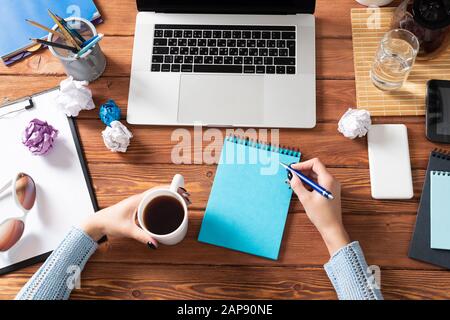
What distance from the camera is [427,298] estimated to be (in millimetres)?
874

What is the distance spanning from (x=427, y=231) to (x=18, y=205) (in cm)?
84

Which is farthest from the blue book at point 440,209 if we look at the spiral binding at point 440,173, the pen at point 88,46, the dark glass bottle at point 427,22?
the pen at point 88,46

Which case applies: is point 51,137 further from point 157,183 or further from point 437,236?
point 437,236

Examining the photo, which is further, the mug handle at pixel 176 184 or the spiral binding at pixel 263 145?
the spiral binding at pixel 263 145

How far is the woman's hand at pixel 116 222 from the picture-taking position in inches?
34.6

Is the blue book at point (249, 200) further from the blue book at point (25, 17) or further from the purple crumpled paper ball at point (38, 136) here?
the blue book at point (25, 17)

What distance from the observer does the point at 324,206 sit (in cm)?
89

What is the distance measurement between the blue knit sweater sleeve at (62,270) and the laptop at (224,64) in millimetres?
287

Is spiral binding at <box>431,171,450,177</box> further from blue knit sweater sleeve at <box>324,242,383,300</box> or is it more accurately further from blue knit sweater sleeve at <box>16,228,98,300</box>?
blue knit sweater sleeve at <box>16,228,98,300</box>

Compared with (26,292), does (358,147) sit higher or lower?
higher

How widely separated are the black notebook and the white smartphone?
3cm

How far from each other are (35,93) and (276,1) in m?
0.60
